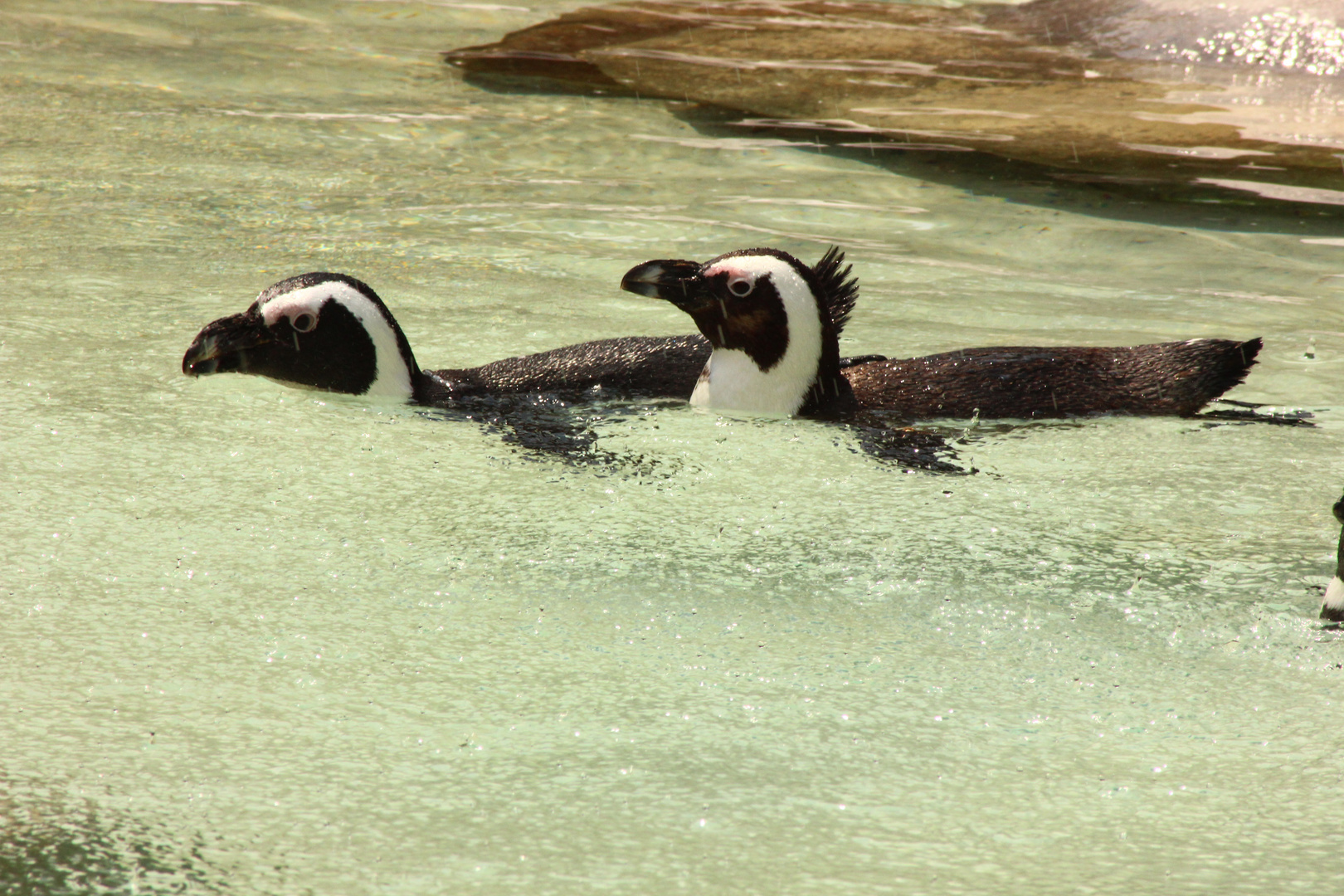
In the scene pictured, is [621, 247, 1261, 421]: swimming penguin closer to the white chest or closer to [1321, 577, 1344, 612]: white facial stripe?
the white chest

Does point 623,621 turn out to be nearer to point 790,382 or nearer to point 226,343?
point 790,382

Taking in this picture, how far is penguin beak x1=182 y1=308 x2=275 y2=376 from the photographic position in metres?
4.09

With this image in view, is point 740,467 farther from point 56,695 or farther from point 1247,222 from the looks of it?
point 1247,222

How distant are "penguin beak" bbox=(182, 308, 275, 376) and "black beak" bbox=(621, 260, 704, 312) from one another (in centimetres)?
111

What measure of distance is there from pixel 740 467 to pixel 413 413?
102 centimetres

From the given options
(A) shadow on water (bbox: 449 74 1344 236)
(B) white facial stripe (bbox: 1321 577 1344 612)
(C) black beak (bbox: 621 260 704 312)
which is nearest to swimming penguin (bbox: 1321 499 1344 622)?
(B) white facial stripe (bbox: 1321 577 1344 612)

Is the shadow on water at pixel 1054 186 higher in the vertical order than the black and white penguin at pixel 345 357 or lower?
higher

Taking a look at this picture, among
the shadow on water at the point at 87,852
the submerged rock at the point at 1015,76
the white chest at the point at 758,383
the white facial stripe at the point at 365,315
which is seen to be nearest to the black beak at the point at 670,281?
the white chest at the point at 758,383

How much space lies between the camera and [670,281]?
433cm

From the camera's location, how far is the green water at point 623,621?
222 cm

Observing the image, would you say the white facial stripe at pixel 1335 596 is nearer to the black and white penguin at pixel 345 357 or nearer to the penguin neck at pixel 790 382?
the penguin neck at pixel 790 382

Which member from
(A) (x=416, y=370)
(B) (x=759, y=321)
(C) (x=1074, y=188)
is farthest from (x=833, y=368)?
(C) (x=1074, y=188)

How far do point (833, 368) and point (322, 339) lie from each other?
1.56 m

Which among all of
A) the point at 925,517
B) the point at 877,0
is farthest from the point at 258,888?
the point at 877,0
